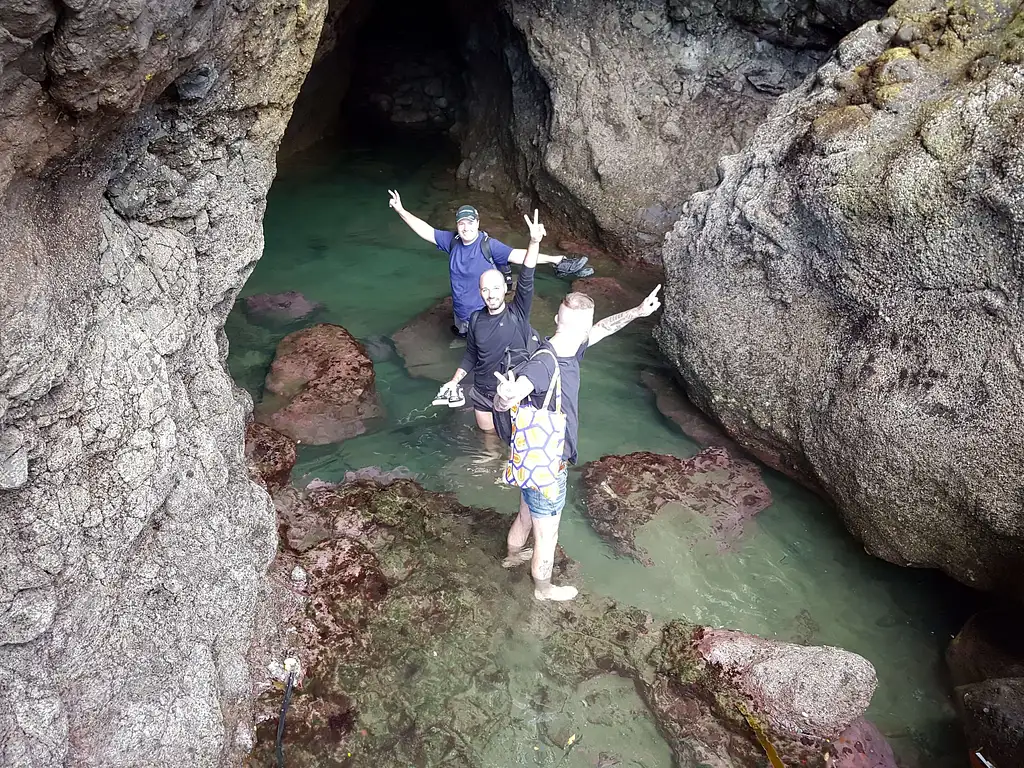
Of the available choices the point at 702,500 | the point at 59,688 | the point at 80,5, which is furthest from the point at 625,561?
the point at 80,5

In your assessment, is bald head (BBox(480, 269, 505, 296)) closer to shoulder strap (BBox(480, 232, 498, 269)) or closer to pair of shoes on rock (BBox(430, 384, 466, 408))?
pair of shoes on rock (BBox(430, 384, 466, 408))

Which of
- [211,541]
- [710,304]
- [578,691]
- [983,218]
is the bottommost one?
[578,691]

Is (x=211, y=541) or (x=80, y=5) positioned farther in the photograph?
(x=211, y=541)

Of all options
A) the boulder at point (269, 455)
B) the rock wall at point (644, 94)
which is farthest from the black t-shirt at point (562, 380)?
the rock wall at point (644, 94)

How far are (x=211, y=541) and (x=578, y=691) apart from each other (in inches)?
87.0

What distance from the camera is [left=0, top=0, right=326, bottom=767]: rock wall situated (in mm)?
2701

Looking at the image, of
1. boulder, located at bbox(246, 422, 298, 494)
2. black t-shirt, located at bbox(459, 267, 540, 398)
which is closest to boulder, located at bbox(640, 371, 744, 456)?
black t-shirt, located at bbox(459, 267, 540, 398)

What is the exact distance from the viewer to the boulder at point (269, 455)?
5.64m

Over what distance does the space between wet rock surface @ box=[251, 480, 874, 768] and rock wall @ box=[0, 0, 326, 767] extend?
0.49 metres

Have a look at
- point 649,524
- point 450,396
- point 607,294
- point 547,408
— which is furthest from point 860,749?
point 607,294

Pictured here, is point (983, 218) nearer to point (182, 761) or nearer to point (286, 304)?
point (182, 761)

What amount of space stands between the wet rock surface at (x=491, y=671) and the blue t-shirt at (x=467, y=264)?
6.61 ft

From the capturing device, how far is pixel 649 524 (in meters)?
5.52

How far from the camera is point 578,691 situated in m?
4.42
